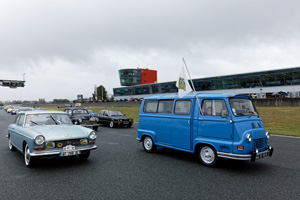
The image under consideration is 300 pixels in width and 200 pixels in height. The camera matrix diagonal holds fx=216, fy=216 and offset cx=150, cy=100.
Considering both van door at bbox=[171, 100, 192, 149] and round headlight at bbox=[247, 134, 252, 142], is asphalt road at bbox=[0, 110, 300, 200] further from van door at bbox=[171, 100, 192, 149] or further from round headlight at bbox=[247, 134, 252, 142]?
round headlight at bbox=[247, 134, 252, 142]

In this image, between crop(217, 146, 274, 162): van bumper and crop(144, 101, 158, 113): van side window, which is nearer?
crop(217, 146, 274, 162): van bumper

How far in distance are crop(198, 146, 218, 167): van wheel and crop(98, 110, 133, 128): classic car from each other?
11240 mm

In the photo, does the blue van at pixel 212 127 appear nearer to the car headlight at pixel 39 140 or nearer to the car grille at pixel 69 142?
the car grille at pixel 69 142

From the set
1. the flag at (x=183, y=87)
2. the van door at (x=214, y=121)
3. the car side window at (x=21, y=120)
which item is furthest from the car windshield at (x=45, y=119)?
the van door at (x=214, y=121)

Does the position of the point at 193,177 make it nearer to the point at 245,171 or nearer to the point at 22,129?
the point at 245,171

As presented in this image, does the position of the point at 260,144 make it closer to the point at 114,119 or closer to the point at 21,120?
the point at 21,120

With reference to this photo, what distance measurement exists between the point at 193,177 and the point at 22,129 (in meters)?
5.27

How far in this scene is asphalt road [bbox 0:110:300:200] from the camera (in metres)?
4.22

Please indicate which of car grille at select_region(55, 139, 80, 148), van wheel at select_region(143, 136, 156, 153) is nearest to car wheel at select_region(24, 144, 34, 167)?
car grille at select_region(55, 139, 80, 148)

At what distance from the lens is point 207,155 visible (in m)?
6.25

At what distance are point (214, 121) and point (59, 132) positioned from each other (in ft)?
14.4

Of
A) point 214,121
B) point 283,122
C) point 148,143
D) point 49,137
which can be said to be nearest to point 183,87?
point 214,121

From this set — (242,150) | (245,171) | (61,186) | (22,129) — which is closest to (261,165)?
(245,171)

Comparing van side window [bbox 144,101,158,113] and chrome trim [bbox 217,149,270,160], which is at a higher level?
van side window [bbox 144,101,158,113]
